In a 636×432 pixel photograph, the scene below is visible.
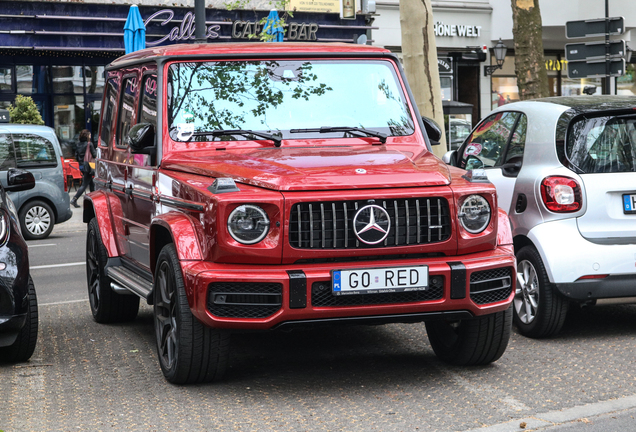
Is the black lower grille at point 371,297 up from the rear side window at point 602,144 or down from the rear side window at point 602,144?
down

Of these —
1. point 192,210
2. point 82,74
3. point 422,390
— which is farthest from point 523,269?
point 82,74

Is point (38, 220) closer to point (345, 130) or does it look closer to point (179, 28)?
point (179, 28)

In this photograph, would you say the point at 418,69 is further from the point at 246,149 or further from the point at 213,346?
the point at 213,346

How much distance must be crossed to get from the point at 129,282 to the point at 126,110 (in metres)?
1.42

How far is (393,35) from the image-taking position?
29.0 meters

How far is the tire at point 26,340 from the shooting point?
6.06m

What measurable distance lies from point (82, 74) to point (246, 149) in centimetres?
2132

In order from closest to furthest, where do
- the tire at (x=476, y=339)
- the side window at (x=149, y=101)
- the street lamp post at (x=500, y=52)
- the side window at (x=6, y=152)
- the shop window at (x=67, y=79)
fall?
1. the tire at (x=476, y=339)
2. the side window at (x=149, y=101)
3. the side window at (x=6, y=152)
4. the shop window at (x=67, y=79)
5. the street lamp post at (x=500, y=52)

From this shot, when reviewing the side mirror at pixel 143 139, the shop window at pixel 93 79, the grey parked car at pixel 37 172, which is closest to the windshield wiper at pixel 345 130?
the side mirror at pixel 143 139

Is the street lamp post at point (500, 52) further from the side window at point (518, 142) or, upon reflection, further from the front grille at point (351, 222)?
the front grille at point (351, 222)

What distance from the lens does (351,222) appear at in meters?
4.91

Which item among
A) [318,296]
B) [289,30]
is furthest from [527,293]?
[289,30]

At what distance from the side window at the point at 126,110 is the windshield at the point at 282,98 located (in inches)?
31.6

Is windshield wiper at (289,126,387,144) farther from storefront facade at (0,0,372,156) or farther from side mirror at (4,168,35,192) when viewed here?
storefront facade at (0,0,372,156)
